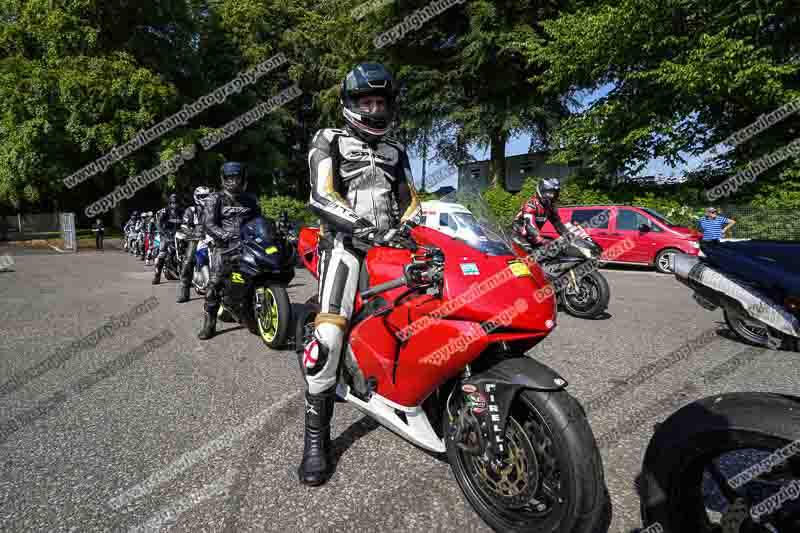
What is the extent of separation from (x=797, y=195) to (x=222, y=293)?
1581cm

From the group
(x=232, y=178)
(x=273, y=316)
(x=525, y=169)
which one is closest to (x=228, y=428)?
(x=273, y=316)

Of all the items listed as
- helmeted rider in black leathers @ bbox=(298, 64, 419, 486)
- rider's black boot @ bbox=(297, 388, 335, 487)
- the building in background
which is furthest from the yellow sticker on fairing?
the building in background

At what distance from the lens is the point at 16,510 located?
85.7 inches

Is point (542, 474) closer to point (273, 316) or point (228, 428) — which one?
point (228, 428)

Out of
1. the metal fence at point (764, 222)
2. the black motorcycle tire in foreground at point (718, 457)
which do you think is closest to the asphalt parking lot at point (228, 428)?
the black motorcycle tire in foreground at point (718, 457)

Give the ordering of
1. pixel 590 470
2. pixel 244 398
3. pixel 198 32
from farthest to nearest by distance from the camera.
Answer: pixel 198 32 → pixel 244 398 → pixel 590 470

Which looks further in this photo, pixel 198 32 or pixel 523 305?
pixel 198 32

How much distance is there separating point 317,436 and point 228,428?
838 millimetres

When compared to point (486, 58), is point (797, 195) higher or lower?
lower

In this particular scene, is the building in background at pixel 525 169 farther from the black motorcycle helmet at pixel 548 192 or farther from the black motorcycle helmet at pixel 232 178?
the black motorcycle helmet at pixel 232 178

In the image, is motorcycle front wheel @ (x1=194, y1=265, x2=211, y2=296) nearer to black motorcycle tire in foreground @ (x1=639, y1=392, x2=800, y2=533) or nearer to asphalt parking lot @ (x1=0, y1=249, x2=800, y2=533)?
asphalt parking lot @ (x1=0, y1=249, x2=800, y2=533)

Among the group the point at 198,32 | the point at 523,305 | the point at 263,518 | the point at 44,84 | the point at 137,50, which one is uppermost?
the point at 198,32

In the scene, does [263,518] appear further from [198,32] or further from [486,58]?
[198,32]

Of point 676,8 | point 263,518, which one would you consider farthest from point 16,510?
point 676,8
